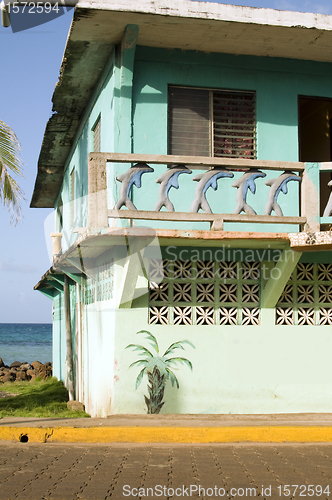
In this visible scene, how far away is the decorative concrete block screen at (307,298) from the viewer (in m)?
8.05

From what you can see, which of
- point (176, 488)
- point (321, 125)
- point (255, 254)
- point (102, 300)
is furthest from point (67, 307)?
point (176, 488)

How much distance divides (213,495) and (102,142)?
18.7 ft

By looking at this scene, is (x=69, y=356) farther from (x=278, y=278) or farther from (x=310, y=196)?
(x=310, y=196)

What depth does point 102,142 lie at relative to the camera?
8781 millimetres

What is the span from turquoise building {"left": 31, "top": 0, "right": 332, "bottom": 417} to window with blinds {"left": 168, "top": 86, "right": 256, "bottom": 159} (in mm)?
18

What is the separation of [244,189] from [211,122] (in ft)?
5.65

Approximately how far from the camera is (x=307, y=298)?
8.16 metres

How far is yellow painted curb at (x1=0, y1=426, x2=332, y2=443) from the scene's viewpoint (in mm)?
6520

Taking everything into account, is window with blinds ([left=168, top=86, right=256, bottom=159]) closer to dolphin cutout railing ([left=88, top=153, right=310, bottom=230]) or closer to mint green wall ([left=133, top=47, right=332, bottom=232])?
mint green wall ([left=133, top=47, right=332, bottom=232])

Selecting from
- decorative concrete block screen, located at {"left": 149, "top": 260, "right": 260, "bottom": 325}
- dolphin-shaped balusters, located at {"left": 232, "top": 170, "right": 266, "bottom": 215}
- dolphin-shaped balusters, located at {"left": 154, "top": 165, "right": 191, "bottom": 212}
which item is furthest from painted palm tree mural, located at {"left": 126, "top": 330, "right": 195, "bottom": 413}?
dolphin-shaped balusters, located at {"left": 232, "top": 170, "right": 266, "bottom": 215}

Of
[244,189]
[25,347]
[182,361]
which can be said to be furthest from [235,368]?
[25,347]

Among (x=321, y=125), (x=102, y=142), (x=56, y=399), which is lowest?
(x=56, y=399)

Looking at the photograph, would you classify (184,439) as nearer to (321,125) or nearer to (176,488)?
(176,488)

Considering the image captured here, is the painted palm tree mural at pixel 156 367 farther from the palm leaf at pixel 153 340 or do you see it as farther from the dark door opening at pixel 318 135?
the dark door opening at pixel 318 135
